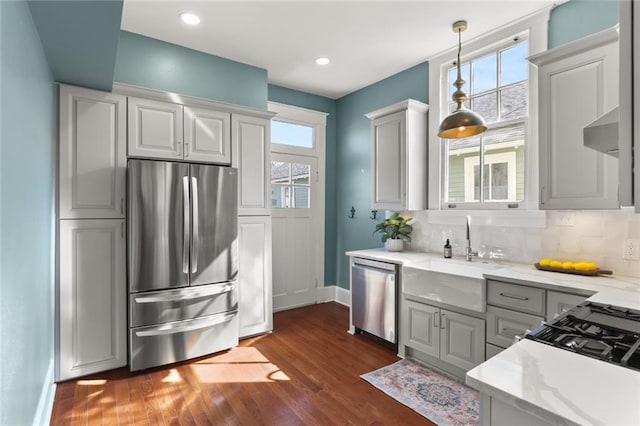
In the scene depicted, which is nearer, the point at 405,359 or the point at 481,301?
the point at 481,301

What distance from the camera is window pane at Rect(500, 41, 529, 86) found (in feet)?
9.71

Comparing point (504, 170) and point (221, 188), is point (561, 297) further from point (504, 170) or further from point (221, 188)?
point (221, 188)

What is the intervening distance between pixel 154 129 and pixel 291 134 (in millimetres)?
1931

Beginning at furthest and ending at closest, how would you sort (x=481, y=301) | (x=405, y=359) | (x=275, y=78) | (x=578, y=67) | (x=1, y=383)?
(x=275, y=78), (x=405, y=359), (x=481, y=301), (x=578, y=67), (x=1, y=383)

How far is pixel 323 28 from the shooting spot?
9.98 ft

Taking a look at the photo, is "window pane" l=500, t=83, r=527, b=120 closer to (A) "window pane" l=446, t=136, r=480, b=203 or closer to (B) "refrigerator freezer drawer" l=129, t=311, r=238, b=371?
(A) "window pane" l=446, t=136, r=480, b=203

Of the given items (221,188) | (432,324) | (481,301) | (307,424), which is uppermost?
(221,188)

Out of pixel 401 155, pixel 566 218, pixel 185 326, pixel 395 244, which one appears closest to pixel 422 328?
pixel 395 244

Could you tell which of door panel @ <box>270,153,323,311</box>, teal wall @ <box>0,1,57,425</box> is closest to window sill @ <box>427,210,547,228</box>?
door panel @ <box>270,153,323,311</box>

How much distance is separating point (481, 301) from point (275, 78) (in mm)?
3392

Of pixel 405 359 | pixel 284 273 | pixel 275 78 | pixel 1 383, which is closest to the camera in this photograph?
pixel 1 383

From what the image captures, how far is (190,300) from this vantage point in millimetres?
2988

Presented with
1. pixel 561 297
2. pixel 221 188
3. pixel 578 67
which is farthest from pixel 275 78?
pixel 561 297

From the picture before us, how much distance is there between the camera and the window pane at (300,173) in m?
4.63
